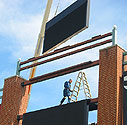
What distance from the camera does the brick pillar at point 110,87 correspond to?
16267 millimetres

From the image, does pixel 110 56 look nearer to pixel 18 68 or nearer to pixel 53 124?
pixel 53 124

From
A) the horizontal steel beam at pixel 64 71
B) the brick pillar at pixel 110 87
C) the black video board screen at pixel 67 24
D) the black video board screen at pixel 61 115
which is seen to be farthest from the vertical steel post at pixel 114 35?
the black video board screen at pixel 61 115

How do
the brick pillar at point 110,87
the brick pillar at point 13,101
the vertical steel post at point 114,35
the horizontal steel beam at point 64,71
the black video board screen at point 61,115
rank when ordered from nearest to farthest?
the brick pillar at point 110,87
the black video board screen at point 61,115
the vertical steel post at point 114,35
the horizontal steel beam at point 64,71
the brick pillar at point 13,101

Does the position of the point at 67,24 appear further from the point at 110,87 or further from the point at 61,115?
the point at 110,87

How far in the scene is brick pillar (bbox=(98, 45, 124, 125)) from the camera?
16.3 m

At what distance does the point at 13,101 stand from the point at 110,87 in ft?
21.3

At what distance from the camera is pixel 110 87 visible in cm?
1684

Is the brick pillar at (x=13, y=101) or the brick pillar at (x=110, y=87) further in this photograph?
the brick pillar at (x=13, y=101)

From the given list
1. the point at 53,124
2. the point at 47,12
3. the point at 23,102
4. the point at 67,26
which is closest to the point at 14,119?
the point at 23,102

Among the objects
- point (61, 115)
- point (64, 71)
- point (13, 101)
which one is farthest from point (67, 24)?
point (61, 115)

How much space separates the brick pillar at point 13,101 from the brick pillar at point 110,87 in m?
5.56

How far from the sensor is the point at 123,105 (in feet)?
54.6

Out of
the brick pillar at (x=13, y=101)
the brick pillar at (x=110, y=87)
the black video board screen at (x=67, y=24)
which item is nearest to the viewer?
the brick pillar at (x=110, y=87)

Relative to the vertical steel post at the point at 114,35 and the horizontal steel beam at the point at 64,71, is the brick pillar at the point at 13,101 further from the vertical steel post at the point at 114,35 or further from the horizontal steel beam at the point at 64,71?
the vertical steel post at the point at 114,35
